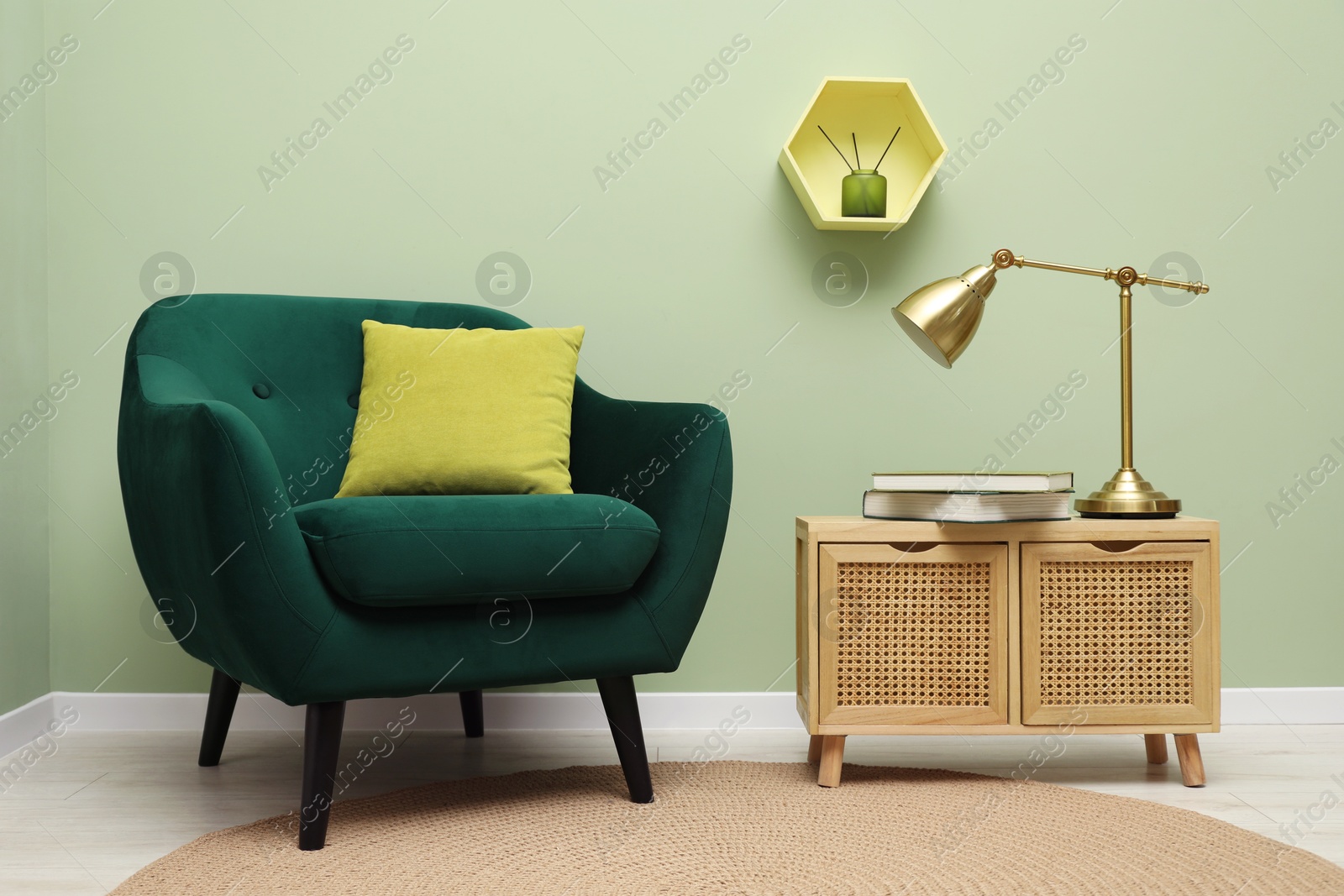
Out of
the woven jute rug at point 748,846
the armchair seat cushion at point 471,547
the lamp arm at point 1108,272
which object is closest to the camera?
the woven jute rug at point 748,846

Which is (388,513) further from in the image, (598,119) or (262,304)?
→ (598,119)

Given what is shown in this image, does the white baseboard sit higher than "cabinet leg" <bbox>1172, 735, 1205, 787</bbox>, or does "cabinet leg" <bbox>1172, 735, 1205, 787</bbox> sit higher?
"cabinet leg" <bbox>1172, 735, 1205, 787</bbox>

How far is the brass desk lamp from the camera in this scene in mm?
1770


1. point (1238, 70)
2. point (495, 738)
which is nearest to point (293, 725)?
point (495, 738)

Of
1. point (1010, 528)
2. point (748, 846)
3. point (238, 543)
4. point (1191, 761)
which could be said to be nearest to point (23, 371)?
point (238, 543)

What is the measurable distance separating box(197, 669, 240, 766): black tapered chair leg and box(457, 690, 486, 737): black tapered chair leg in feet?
1.47

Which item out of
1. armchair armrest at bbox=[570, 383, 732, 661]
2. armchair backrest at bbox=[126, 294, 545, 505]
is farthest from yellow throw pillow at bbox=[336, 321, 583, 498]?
armchair armrest at bbox=[570, 383, 732, 661]

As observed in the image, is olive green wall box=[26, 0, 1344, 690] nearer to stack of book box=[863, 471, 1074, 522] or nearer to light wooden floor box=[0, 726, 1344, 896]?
light wooden floor box=[0, 726, 1344, 896]

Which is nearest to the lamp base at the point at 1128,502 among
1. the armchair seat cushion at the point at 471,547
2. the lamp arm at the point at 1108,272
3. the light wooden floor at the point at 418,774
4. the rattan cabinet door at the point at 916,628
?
→ the rattan cabinet door at the point at 916,628

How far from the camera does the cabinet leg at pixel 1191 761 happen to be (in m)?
1.70

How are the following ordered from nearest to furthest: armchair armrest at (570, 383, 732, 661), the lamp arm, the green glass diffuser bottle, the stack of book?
armchair armrest at (570, 383, 732, 661) → the stack of book → the lamp arm → the green glass diffuser bottle

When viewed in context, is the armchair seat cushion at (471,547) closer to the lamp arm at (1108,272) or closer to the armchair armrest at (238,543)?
the armchair armrest at (238,543)

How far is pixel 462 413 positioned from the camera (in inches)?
70.1

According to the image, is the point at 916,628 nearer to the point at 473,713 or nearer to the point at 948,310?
the point at 948,310
